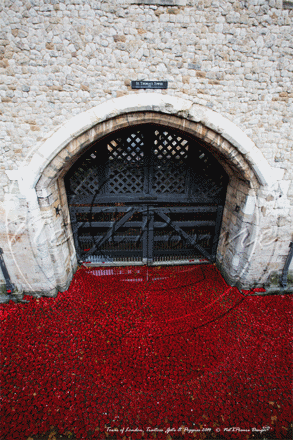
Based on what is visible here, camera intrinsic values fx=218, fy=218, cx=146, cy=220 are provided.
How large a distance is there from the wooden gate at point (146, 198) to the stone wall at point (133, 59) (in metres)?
1.02

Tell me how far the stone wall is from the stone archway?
0.15m

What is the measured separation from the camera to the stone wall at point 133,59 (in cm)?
290

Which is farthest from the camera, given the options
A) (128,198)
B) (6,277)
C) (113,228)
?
(113,228)

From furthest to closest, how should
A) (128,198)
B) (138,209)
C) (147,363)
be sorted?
(138,209), (128,198), (147,363)

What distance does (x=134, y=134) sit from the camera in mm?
4285

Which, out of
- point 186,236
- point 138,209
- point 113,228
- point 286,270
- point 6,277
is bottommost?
point 286,270

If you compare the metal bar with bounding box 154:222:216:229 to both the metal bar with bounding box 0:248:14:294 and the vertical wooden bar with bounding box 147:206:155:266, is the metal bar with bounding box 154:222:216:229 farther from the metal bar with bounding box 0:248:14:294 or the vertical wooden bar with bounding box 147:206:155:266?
the metal bar with bounding box 0:248:14:294

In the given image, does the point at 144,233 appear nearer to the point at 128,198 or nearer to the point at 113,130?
the point at 128,198

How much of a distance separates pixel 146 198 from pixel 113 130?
162 cm

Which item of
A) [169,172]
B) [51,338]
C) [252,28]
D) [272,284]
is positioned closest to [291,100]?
[252,28]

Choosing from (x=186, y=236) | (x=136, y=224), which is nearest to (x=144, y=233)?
(x=136, y=224)

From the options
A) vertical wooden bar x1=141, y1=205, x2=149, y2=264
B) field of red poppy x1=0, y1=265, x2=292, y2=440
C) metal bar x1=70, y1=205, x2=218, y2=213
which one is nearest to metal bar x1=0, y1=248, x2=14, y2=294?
field of red poppy x1=0, y1=265, x2=292, y2=440

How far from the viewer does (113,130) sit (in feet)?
11.5

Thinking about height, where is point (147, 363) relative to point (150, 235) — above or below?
below
